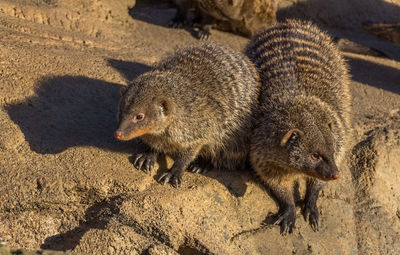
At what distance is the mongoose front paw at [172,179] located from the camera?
3.62 metres

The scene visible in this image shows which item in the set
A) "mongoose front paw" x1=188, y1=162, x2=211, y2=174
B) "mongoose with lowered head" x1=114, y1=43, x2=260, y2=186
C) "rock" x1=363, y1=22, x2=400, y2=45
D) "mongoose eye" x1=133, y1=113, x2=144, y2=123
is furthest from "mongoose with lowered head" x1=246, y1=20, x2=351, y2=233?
"rock" x1=363, y1=22, x2=400, y2=45

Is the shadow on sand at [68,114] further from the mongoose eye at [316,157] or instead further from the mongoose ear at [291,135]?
the mongoose eye at [316,157]

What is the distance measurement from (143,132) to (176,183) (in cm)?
43

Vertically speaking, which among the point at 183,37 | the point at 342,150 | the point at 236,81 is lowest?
the point at 183,37

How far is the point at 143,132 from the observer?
3.54 metres

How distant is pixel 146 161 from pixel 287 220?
1.13 metres

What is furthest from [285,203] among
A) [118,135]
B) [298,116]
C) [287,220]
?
[118,135]

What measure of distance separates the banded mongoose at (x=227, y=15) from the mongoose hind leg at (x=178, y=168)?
3410mm

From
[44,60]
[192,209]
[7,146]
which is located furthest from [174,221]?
[44,60]

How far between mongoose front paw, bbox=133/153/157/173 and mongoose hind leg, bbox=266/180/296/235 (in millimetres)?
910

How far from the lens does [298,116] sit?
384 cm

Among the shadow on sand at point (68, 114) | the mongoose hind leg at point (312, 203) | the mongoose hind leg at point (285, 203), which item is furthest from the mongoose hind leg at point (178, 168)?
the mongoose hind leg at point (312, 203)

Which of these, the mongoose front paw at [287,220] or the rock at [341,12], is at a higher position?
the rock at [341,12]

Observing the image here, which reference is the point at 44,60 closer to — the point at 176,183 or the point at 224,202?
the point at 176,183
